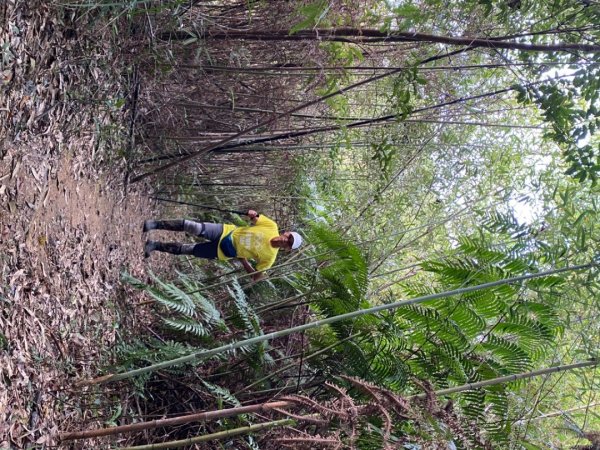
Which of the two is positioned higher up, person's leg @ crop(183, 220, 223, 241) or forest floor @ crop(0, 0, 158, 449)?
forest floor @ crop(0, 0, 158, 449)

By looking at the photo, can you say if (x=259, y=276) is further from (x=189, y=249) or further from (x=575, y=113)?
(x=575, y=113)

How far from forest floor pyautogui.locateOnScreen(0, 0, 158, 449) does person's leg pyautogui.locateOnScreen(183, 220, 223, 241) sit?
0.74 metres

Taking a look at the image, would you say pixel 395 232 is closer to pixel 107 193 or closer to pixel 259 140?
pixel 259 140

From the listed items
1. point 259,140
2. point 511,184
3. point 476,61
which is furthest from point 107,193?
point 511,184

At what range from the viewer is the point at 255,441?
10.6ft

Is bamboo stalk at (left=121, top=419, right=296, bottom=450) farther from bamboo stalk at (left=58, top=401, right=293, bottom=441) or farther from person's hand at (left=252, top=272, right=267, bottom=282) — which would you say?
person's hand at (left=252, top=272, right=267, bottom=282)

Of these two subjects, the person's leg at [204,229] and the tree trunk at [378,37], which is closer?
the tree trunk at [378,37]

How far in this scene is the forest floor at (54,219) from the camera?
2395mm

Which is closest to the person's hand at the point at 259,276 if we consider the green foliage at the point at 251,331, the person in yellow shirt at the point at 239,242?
the person in yellow shirt at the point at 239,242

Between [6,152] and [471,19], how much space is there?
8.32 feet

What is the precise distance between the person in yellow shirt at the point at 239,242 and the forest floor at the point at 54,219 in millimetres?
778

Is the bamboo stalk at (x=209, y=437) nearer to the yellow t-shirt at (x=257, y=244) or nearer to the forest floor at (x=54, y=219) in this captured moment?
the forest floor at (x=54, y=219)

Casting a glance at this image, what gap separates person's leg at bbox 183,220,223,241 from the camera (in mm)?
4344

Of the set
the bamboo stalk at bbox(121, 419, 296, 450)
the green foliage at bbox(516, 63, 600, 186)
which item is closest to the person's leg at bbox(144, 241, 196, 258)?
the bamboo stalk at bbox(121, 419, 296, 450)
